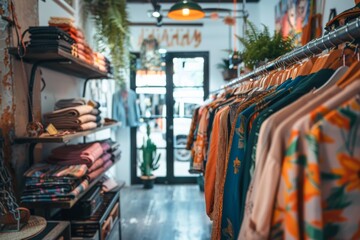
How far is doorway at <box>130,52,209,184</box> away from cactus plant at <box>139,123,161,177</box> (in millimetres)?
305

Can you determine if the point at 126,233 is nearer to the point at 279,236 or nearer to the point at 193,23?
the point at 279,236

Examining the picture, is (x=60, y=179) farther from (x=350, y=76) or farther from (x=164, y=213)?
(x=164, y=213)

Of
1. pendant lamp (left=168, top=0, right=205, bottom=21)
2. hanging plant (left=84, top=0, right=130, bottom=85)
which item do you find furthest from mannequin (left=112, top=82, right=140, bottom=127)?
pendant lamp (left=168, top=0, right=205, bottom=21)

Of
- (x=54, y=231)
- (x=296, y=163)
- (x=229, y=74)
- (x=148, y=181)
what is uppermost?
(x=229, y=74)

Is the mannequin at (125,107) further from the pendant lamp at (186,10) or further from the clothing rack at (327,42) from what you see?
the clothing rack at (327,42)

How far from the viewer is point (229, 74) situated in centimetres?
479

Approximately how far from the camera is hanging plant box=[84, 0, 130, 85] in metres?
3.38

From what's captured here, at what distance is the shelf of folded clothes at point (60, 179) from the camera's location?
5.51 feet

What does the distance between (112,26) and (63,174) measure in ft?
7.38

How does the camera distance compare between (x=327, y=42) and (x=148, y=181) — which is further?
(x=148, y=181)

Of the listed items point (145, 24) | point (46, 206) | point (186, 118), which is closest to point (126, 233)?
point (46, 206)

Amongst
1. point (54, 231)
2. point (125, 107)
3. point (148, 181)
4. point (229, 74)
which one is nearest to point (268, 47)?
point (54, 231)

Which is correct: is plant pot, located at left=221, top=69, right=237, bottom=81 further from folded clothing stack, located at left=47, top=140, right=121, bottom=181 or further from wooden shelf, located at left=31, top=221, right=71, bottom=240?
wooden shelf, located at left=31, top=221, right=71, bottom=240

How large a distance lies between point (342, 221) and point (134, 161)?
5073 mm
